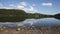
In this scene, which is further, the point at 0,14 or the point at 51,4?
the point at 0,14

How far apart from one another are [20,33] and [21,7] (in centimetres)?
175

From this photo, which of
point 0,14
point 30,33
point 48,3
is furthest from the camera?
point 0,14

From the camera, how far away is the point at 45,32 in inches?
205

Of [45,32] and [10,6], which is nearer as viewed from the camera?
[45,32]

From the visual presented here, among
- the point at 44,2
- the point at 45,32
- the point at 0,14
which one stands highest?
the point at 44,2

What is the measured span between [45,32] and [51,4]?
166 centimetres

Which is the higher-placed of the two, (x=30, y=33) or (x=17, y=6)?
(x=17, y=6)

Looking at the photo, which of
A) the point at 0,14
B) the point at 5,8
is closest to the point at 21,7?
the point at 5,8

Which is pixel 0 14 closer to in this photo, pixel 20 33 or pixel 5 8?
pixel 5 8

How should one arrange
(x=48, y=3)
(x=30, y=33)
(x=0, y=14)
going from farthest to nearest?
1. (x=0, y=14)
2. (x=48, y=3)
3. (x=30, y=33)

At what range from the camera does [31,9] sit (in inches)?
255

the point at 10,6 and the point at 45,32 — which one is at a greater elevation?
the point at 10,6

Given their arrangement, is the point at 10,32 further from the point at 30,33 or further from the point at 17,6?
the point at 17,6

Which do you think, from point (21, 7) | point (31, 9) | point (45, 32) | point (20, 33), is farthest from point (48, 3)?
point (20, 33)
